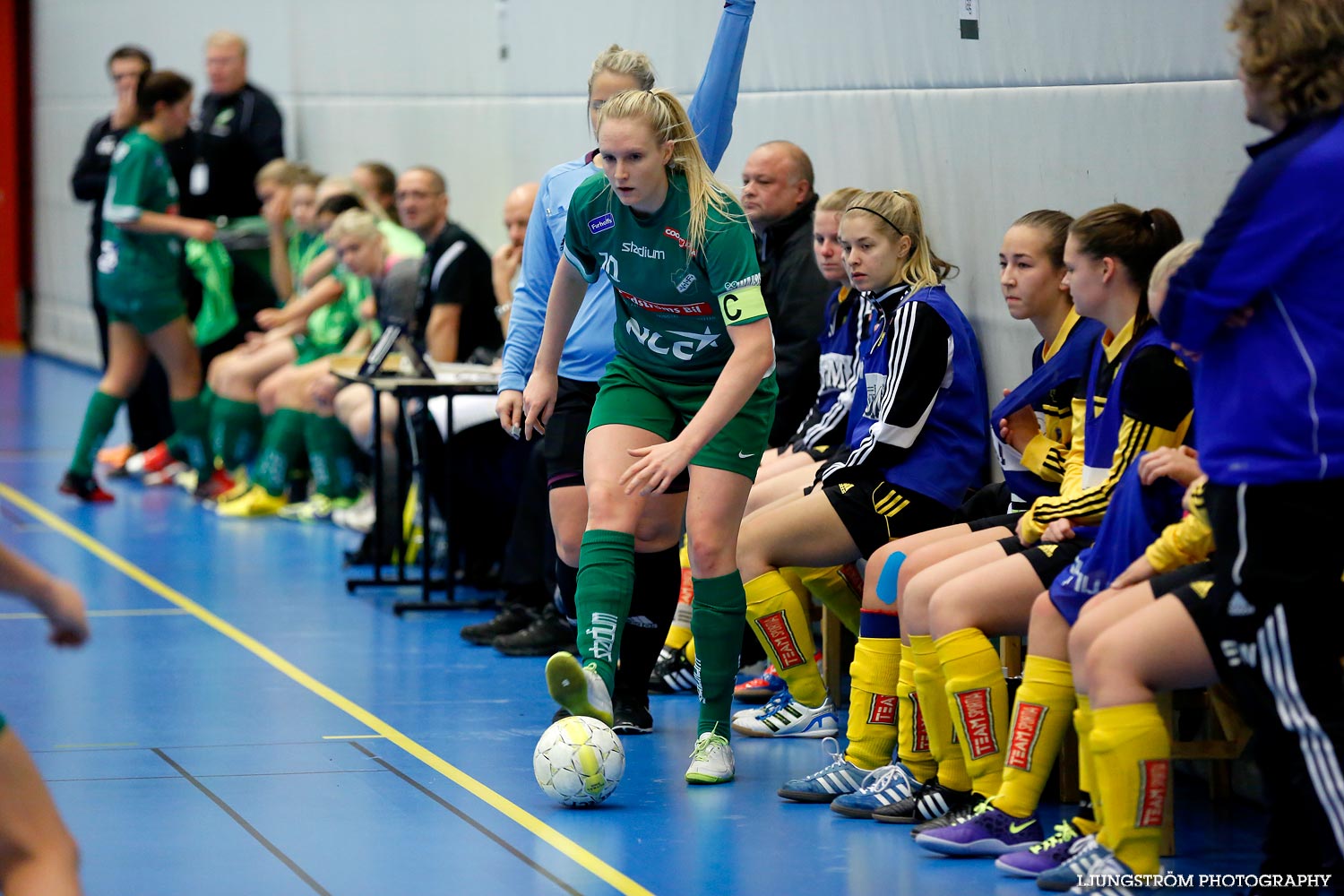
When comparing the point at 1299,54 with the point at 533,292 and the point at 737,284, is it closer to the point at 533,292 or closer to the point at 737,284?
the point at 737,284

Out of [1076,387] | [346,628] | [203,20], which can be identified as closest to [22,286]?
[203,20]

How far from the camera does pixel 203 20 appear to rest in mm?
13305

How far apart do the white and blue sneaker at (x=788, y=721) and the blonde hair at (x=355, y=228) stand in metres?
3.82

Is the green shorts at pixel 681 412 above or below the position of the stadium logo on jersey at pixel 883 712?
above

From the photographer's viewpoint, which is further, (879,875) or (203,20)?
(203,20)

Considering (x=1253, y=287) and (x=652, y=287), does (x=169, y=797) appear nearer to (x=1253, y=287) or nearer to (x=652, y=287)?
(x=652, y=287)

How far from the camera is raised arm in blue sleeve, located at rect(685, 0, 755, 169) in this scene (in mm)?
5008

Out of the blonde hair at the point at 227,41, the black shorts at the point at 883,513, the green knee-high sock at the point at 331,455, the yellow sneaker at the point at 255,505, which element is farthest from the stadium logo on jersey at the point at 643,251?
the blonde hair at the point at 227,41

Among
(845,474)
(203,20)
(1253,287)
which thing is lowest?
(845,474)

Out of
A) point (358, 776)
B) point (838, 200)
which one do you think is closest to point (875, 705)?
point (358, 776)

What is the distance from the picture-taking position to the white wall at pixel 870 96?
452 centimetres

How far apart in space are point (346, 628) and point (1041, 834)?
3.25 meters

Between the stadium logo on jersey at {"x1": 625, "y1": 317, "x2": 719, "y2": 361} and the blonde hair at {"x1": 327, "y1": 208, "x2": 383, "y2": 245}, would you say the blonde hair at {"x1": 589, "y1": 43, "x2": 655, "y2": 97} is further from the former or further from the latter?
the blonde hair at {"x1": 327, "y1": 208, "x2": 383, "y2": 245}

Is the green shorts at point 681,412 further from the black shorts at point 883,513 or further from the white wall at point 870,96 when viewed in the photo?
the white wall at point 870,96
